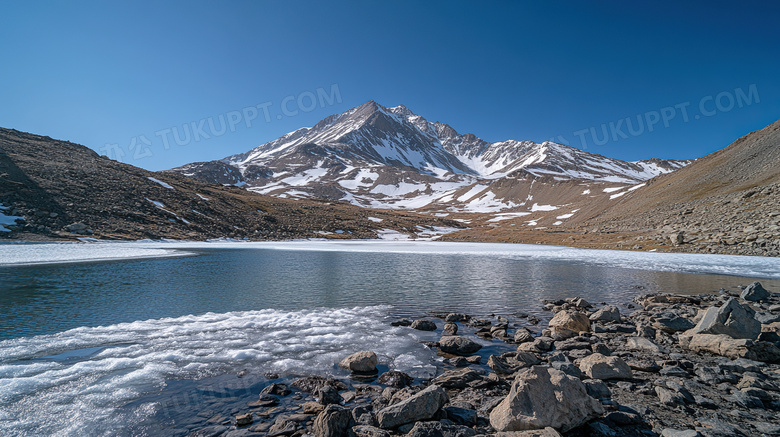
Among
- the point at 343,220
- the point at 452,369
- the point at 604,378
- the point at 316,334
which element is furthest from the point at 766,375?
the point at 343,220

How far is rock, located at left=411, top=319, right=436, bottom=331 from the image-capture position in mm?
14242

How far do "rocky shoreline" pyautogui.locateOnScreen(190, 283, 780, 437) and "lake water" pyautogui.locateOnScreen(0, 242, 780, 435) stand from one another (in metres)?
0.98

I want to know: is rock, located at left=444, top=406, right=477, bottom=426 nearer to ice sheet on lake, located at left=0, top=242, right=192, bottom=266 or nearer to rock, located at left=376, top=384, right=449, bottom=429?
rock, located at left=376, top=384, right=449, bottom=429

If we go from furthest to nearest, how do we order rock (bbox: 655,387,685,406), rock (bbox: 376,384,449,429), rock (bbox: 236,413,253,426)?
rock (bbox: 655,387,685,406)
rock (bbox: 236,413,253,426)
rock (bbox: 376,384,449,429)

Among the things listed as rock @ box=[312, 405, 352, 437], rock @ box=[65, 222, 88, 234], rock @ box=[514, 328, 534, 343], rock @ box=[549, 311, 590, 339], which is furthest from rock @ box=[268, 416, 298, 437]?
rock @ box=[65, 222, 88, 234]

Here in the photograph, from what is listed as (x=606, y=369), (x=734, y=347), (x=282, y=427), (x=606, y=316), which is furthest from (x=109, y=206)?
(x=734, y=347)

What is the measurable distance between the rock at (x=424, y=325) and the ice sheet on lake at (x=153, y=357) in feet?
1.87

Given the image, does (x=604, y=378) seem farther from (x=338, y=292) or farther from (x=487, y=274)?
(x=487, y=274)

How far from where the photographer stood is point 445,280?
27188mm

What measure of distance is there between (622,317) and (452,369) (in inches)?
421

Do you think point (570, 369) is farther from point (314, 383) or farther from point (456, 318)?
point (314, 383)

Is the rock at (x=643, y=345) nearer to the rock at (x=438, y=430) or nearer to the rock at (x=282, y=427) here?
the rock at (x=438, y=430)

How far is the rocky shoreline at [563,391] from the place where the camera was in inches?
259

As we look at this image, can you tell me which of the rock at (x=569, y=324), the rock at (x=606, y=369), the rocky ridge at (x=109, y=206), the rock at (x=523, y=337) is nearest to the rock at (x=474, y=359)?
the rock at (x=523, y=337)
